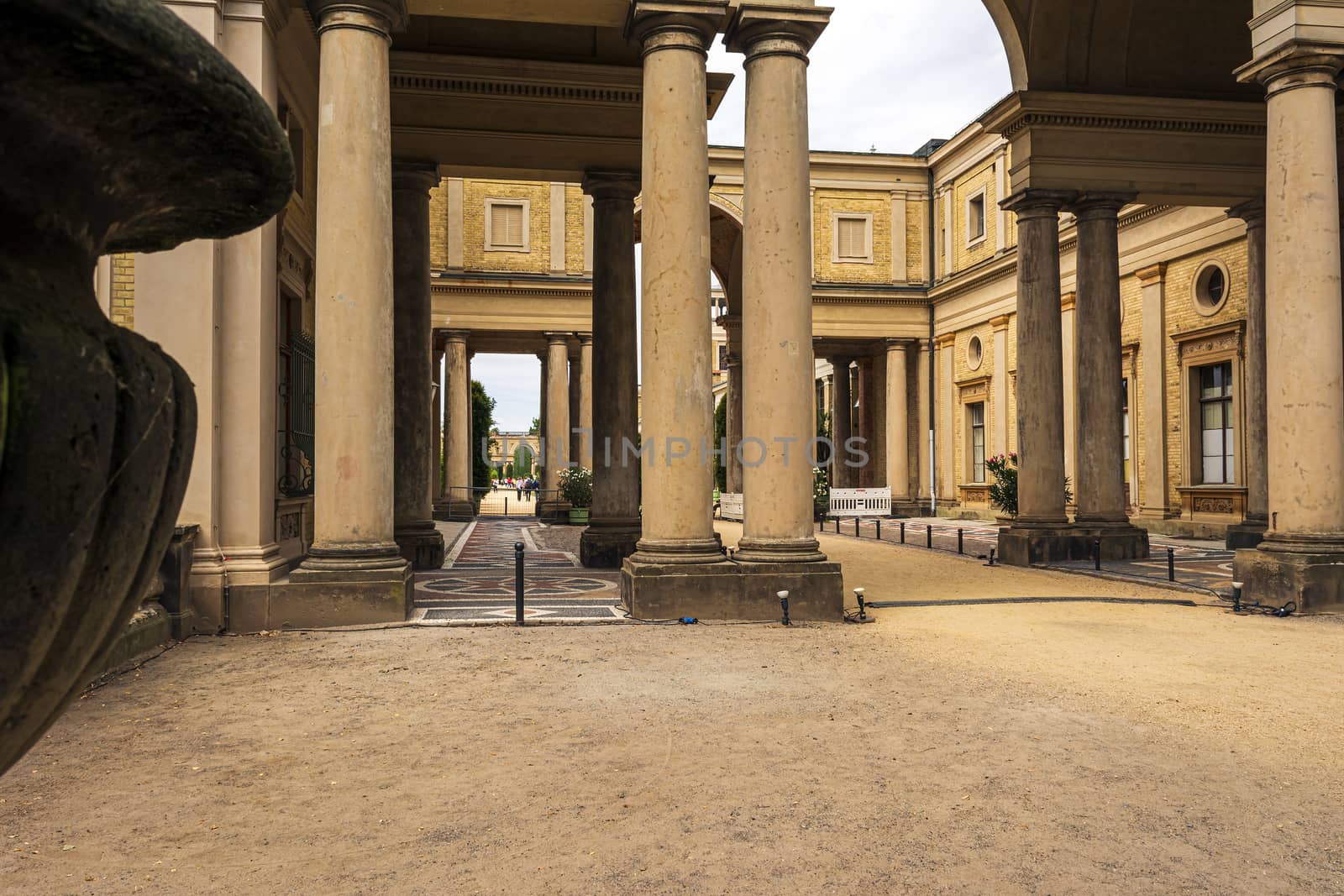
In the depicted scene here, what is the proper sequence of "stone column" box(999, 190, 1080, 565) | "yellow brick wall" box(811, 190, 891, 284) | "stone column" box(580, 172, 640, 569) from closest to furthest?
"stone column" box(580, 172, 640, 569) → "stone column" box(999, 190, 1080, 565) → "yellow brick wall" box(811, 190, 891, 284)

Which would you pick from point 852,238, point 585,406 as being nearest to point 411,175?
point 585,406

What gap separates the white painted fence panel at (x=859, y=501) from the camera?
31500mm

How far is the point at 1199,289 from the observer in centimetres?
2327

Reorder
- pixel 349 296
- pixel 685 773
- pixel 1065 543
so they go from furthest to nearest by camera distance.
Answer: pixel 1065 543
pixel 349 296
pixel 685 773

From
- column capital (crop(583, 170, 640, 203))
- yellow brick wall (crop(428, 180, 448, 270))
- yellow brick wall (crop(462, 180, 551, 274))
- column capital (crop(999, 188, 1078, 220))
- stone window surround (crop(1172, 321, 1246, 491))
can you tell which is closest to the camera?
column capital (crop(583, 170, 640, 203))

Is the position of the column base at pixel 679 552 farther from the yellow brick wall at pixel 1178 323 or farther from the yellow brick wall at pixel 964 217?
the yellow brick wall at pixel 964 217

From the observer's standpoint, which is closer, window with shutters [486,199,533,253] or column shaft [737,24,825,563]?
column shaft [737,24,825,563]

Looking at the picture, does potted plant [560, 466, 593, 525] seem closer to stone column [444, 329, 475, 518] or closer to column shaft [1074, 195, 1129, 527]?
stone column [444, 329, 475, 518]

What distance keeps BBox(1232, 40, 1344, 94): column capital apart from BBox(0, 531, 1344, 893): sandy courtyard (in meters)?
6.51

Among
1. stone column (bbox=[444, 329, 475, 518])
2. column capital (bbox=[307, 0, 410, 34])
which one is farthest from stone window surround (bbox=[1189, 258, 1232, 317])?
column capital (bbox=[307, 0, 410, 34])

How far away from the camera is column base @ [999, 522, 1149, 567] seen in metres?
16.5

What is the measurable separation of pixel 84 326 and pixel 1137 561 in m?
17.5

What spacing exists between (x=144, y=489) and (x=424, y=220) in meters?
14.4

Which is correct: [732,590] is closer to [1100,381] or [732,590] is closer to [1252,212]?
[1100,381]
